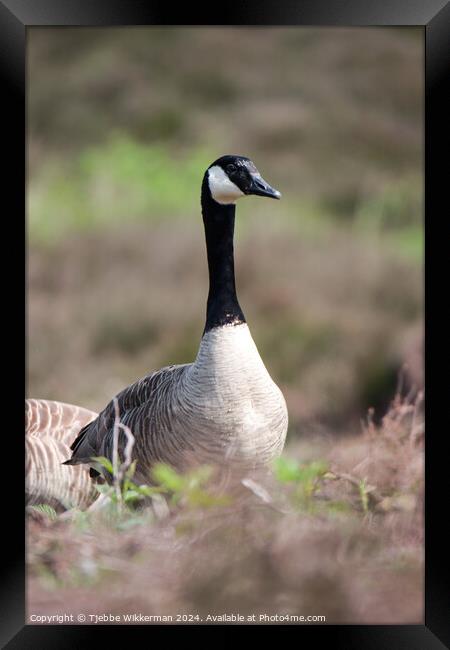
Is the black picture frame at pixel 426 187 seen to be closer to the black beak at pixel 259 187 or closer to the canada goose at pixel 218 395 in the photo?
the canada goose at pixel 218 395

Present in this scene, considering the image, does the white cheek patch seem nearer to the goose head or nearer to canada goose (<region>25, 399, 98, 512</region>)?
the goose head

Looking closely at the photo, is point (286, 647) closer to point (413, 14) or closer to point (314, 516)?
point (314, 516)

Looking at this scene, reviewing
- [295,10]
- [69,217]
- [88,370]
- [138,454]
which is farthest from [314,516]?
[69,217]

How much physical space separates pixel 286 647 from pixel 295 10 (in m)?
2.32

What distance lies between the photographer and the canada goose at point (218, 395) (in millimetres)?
3723

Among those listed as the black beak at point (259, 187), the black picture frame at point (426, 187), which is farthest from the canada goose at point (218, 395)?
the black picture frame at point (426, 187)

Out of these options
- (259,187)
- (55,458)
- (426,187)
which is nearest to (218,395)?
(259,187)

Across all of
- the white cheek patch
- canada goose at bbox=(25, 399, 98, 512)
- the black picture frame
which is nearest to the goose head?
the white cheek patch

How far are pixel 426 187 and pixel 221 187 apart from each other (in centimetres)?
114

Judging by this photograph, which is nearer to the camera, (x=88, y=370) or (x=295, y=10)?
(x=295, y=10)

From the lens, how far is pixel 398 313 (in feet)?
26.3

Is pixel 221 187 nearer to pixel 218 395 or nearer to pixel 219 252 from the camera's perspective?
pixel 219 252

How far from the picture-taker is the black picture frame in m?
3.25

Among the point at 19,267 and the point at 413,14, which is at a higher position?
the point at 413,14
